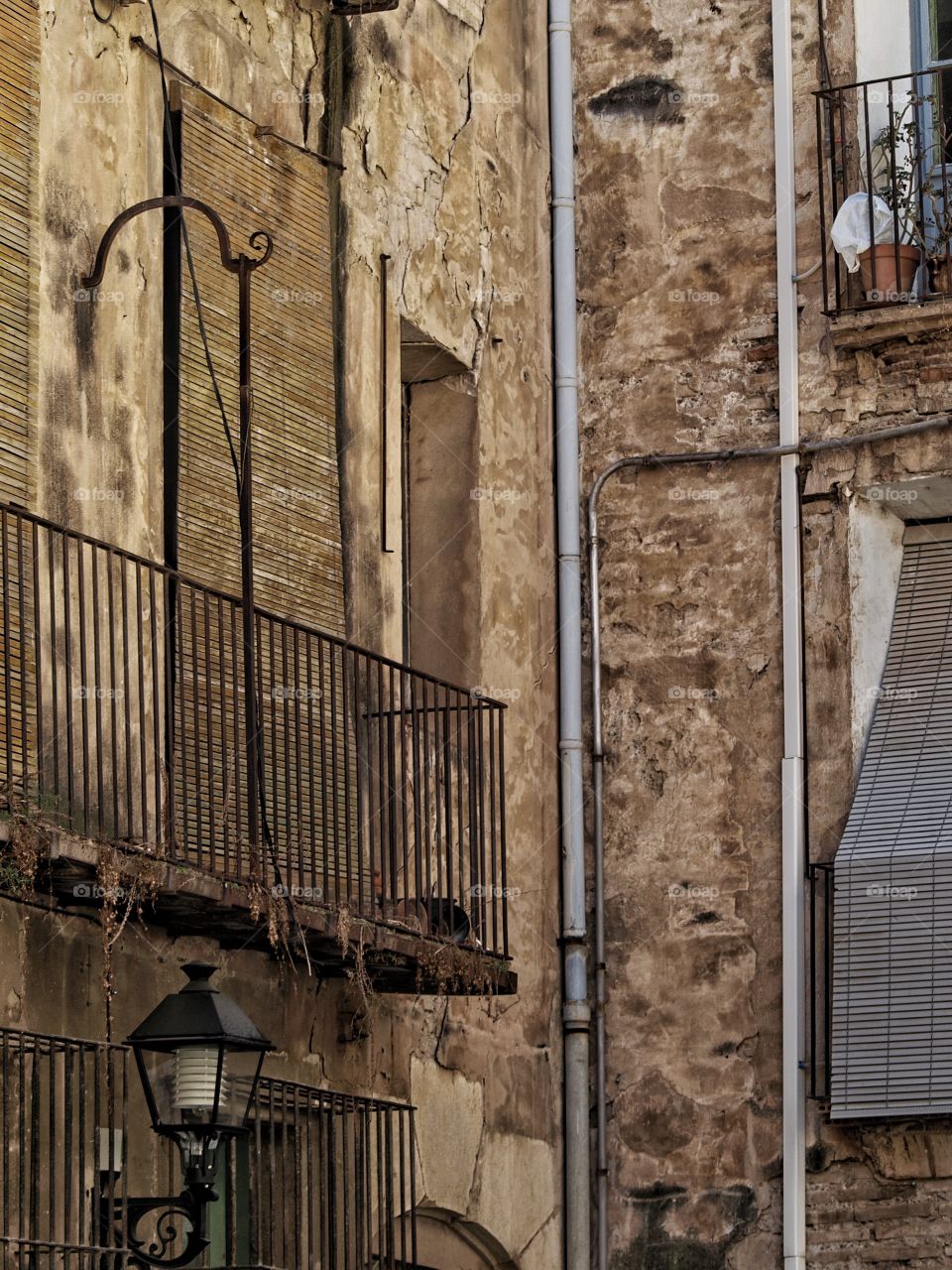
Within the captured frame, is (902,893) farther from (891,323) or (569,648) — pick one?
(891,323)

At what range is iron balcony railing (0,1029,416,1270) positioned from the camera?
9.34m

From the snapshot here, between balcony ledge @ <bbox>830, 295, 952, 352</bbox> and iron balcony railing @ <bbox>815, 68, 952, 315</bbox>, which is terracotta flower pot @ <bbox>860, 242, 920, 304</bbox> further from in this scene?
balcony ledge @ <bbox>830, 295, 952, 352</bbox>

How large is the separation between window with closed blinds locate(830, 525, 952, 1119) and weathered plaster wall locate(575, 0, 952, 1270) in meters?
0.19

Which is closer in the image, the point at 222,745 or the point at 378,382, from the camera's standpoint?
the point at 222,745

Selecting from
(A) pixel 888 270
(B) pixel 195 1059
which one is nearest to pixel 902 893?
(A) pixel 888 270

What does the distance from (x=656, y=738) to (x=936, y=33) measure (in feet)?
12.3

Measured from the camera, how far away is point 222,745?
10.8 metres

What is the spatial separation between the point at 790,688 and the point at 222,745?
12.2ft

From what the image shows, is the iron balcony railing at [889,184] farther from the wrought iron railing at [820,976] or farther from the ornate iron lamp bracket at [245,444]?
the ornate iron lamp bracket at [245,444]

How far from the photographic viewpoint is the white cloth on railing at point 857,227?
1368 centimetres

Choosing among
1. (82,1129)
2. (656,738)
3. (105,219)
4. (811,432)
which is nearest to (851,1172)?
(656,738)

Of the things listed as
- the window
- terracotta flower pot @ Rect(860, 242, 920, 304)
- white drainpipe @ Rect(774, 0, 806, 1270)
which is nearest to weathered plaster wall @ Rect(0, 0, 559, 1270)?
the window

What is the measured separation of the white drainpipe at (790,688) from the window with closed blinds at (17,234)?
452cm

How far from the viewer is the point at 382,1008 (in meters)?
12.2
